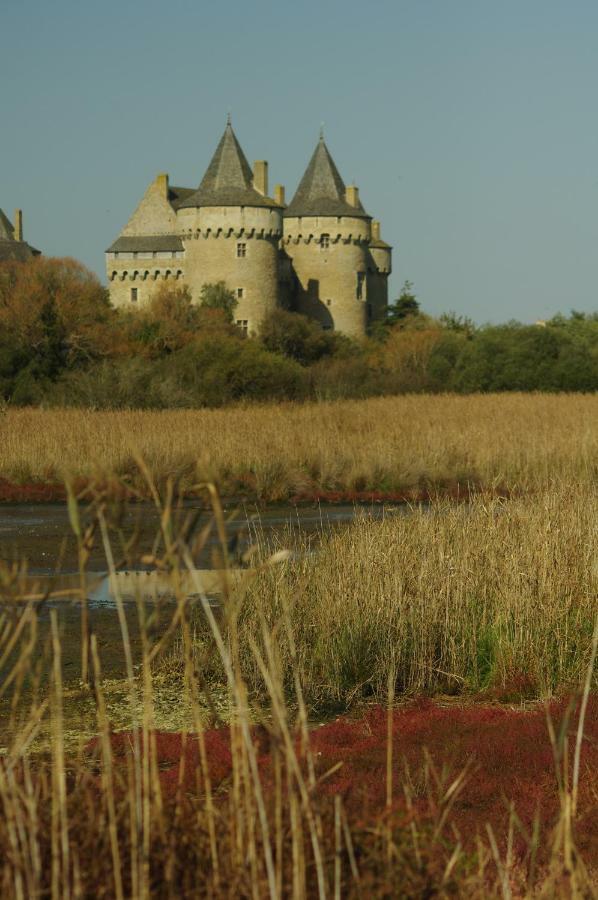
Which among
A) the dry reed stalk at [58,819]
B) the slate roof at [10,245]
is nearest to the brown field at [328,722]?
the dry reed stalk at [58,819]

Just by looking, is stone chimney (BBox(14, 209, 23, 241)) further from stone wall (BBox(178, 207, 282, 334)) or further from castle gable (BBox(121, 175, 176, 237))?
stone wall (BBox(178, 207, 282, 334))

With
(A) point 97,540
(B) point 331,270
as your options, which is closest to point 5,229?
(B) point 331,270

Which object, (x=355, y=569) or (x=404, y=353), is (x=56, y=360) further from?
(x=355, y=569)

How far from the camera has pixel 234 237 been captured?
6806cm

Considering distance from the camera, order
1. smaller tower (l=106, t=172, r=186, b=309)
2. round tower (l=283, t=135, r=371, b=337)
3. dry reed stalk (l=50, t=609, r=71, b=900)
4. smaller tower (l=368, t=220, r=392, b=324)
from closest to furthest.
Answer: dry reed stalk (l=50, t=609, r=71, b=900)
smaller tower (l=106, t=172, r=186, b=309)
round tower (l=283, t=135, r=371, b=337)
smaller tower (l=368, t=220, r=392, b=324)

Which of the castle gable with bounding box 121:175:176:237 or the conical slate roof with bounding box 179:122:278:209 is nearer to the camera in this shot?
the conical slate roof with bounding box 179:122:278:209

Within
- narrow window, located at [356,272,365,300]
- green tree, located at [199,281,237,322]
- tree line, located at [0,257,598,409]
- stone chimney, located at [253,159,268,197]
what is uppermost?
stone chimney, located at [253,159,268,197]

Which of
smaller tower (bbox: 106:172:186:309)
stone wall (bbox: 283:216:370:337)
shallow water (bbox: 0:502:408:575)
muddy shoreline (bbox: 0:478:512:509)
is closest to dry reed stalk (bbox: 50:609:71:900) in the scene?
shallow water (bbox: 0:502:408:575)

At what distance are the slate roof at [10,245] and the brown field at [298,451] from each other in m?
49.4

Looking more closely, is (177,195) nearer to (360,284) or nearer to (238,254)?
(238,254)

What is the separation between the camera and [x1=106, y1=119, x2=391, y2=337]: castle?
68062 millimetres

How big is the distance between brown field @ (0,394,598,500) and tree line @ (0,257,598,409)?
5.65 metres

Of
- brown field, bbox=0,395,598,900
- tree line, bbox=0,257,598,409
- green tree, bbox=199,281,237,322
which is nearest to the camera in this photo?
brown field, bbox=0,395,598,900

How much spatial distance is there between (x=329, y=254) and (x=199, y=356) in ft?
113
